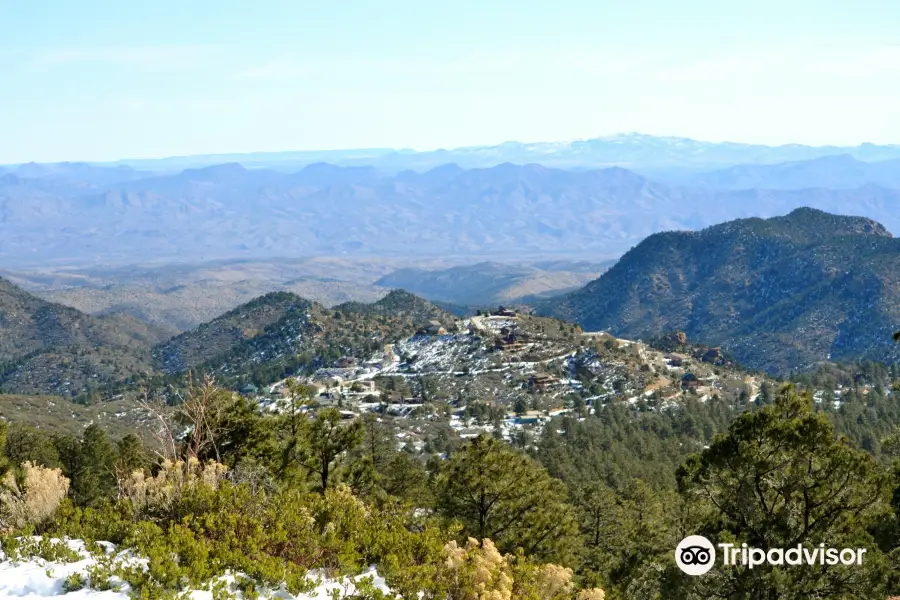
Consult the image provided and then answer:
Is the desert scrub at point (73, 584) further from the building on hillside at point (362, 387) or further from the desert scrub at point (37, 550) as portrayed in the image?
the building on hillside at point (362, 387)

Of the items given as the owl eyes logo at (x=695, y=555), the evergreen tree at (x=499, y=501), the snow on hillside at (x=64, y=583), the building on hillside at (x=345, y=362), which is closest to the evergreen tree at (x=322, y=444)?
the evergreen tree at (x=499, y=501)

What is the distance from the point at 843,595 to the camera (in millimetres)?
21750

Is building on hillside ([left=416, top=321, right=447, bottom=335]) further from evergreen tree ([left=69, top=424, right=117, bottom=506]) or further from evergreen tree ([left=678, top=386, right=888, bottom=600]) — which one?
evergreen tree ([left=678, top=386, right=888, bottom=600])

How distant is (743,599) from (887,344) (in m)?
189

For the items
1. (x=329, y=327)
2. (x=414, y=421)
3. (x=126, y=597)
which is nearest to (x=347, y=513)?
(x=126, y=597)

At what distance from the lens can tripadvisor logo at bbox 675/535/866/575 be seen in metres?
21.8

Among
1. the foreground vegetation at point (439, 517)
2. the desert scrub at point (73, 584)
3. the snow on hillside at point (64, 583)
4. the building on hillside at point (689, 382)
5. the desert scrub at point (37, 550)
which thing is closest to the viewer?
the snow on hillside at point (64, 583)

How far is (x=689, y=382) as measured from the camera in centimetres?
12900

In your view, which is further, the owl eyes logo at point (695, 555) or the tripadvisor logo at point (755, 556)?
the owl eyes logo at point (695, 555)

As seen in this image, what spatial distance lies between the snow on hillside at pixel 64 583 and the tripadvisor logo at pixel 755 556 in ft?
33.1

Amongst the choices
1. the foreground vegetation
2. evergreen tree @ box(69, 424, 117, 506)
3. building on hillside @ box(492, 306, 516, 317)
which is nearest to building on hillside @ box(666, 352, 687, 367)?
building on hillside @ box(492, 306, 516, 317)

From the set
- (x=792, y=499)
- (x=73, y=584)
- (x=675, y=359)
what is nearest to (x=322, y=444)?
(x=792, y=499)

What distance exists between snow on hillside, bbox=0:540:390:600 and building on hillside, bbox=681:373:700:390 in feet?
386

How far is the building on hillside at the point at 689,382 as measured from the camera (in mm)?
128125
